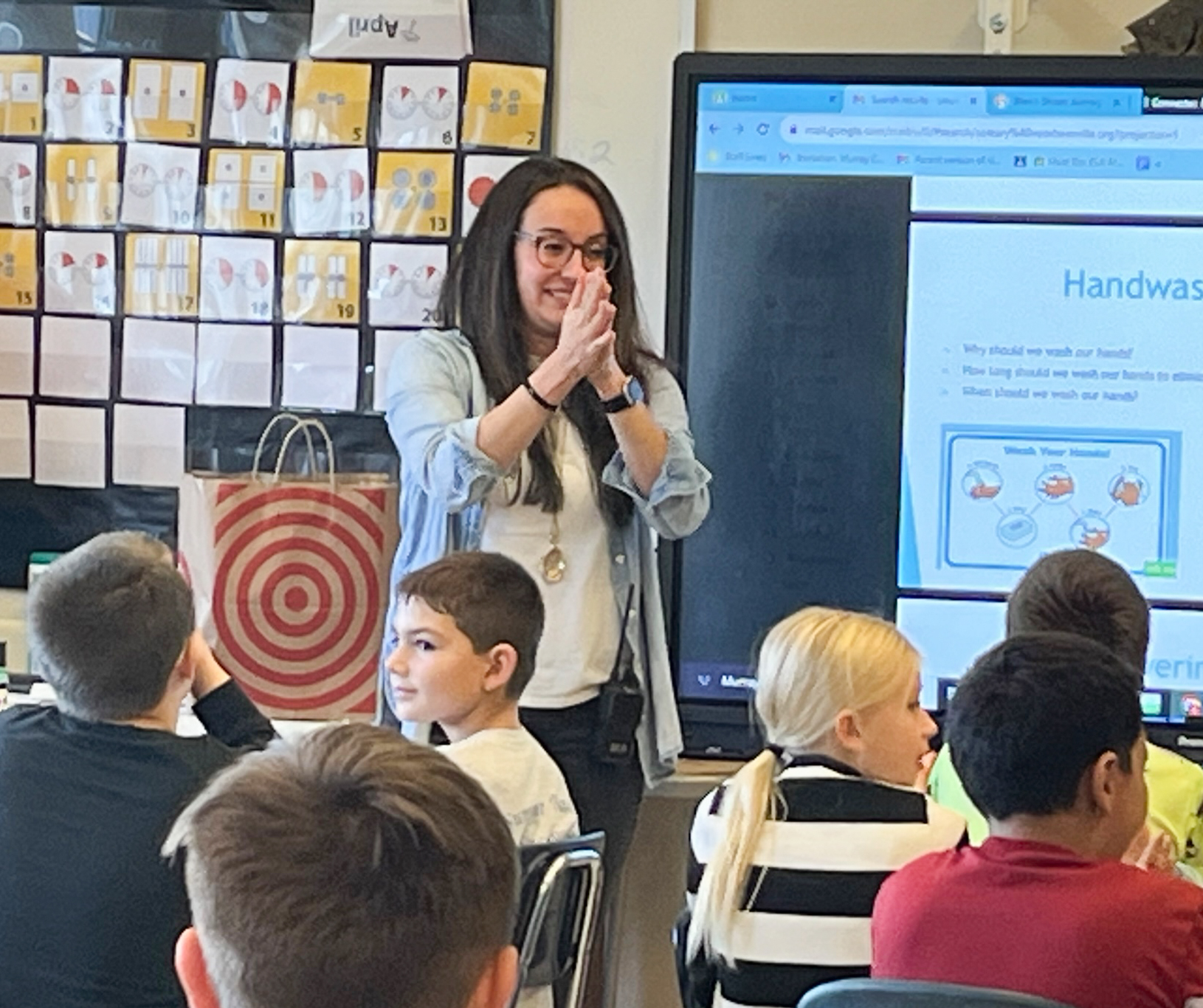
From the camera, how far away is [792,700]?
2.22m

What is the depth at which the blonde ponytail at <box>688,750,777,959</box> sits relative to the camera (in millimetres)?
2098

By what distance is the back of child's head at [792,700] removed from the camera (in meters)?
2.10

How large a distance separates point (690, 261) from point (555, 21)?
52 cm

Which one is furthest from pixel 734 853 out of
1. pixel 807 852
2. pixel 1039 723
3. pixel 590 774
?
→ pixel 590 774

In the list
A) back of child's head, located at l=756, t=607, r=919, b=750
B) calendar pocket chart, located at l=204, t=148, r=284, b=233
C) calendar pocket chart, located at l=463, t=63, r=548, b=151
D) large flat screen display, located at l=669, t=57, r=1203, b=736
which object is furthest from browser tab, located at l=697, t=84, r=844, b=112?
back of child's head, located at l=756, t=607, r=919, b=750

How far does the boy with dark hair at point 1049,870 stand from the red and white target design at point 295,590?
141 cm

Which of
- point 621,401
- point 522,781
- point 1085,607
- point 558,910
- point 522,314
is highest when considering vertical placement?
point 522,314

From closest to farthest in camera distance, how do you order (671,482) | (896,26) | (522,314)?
1. (671,482)
2. (522,314)
3. (896,26)

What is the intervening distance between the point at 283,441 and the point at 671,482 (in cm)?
94

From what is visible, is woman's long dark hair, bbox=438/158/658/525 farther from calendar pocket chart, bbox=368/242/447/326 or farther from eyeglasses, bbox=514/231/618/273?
calendar pocket chart, bbox=368/242/447/326

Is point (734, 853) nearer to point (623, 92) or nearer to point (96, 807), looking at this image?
point (96, 807)

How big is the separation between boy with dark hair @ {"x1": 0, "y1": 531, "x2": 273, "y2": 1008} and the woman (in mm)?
621

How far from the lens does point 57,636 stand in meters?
2.11

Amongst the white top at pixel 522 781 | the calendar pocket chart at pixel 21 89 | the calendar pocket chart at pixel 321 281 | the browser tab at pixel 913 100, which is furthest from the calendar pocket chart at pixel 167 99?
the white top at pixel 522 781
